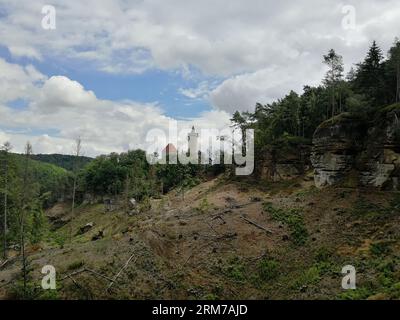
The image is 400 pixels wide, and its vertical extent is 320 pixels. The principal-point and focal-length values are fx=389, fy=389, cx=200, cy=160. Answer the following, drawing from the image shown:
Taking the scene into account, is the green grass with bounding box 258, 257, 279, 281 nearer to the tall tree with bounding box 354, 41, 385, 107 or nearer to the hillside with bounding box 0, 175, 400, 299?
the hillside with bounding box 0, 175, 400, 299

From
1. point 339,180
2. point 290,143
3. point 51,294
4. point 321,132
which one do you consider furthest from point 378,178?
point 51,294

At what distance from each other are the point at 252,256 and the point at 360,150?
15.0 metres

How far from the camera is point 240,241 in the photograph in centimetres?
2734

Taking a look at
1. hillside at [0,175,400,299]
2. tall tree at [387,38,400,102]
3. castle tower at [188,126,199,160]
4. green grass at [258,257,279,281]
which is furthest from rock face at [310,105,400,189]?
castle tower at [188,126,199,160]

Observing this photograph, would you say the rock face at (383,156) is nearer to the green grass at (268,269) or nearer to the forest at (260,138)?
the forest at (260,138)

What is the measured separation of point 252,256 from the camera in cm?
2573

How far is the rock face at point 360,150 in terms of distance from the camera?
29717 millimetres

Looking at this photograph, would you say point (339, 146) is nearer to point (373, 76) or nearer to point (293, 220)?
point (293, 220)

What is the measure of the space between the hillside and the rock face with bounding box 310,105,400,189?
1745 mm

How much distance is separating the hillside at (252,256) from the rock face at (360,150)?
68.7 inches

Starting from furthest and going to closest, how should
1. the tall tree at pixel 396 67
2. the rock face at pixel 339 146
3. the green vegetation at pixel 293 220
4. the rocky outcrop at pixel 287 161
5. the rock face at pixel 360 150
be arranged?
1. the rocky outcrop at pixel 287 161
2. the tall tree at pixel 396 67
3. the rock face at pixel 339 146
4. the rock face at pixel 360 150
5. the green vegetation at pixel 293 220

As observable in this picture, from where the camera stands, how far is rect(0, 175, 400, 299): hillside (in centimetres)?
2111

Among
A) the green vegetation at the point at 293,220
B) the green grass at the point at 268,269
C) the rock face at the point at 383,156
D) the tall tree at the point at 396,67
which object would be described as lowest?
the green grass at the point at 268,269

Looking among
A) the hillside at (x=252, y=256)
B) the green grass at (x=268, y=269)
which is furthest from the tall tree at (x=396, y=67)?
the green grass at (x=268, y=269)
